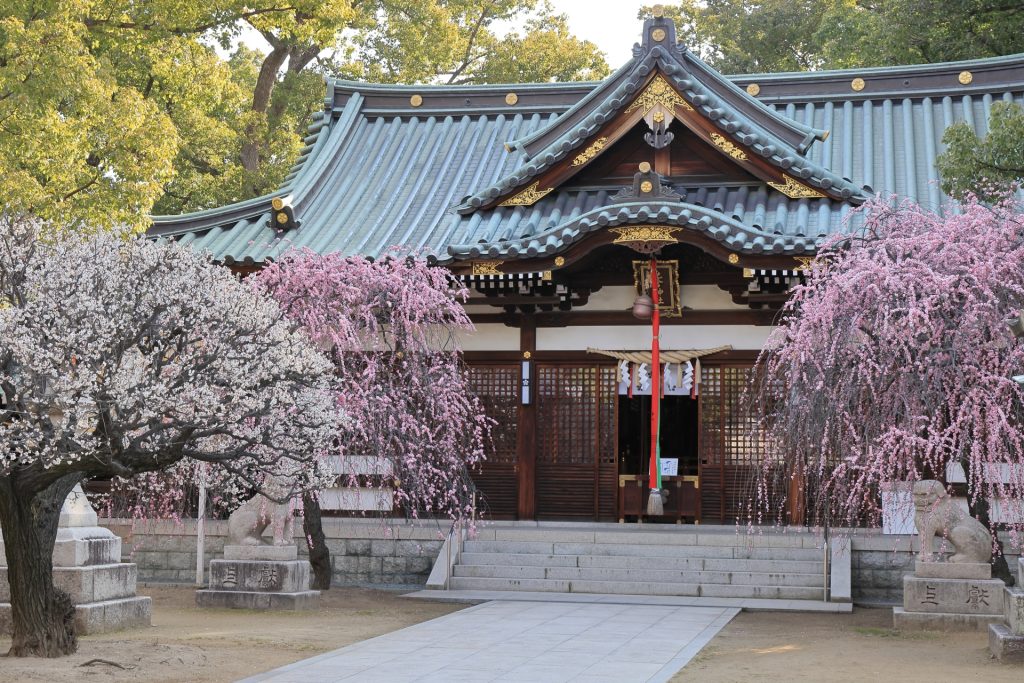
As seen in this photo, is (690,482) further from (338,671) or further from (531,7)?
(531,7)

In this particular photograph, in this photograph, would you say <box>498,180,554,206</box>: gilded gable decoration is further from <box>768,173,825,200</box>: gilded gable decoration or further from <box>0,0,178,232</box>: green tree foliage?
<box>0,0,178,232</box>: green tree foliage

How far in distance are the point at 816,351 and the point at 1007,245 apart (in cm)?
223

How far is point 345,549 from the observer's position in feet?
59.5

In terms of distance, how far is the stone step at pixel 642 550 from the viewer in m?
17.1

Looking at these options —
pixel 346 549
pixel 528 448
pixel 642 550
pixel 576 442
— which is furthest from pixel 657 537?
pixel 346 549

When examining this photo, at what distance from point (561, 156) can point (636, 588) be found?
→ 22.5 feet

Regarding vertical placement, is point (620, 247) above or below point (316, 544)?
above

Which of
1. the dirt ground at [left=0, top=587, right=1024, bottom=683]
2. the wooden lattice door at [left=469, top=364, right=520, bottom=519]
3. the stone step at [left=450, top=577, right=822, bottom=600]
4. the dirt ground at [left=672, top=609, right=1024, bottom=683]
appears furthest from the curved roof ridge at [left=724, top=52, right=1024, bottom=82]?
the dirt ground at [left=672, top=609, right=1024, bottom=683]

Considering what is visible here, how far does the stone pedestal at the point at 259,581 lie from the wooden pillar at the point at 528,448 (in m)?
4.66

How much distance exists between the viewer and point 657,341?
60.1 feet

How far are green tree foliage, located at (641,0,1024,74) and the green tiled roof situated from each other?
4.03 metres

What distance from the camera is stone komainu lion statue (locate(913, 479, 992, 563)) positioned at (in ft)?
45.9

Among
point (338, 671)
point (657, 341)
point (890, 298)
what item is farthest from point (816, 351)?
point (338, 671)

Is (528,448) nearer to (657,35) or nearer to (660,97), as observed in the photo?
(660,97)
